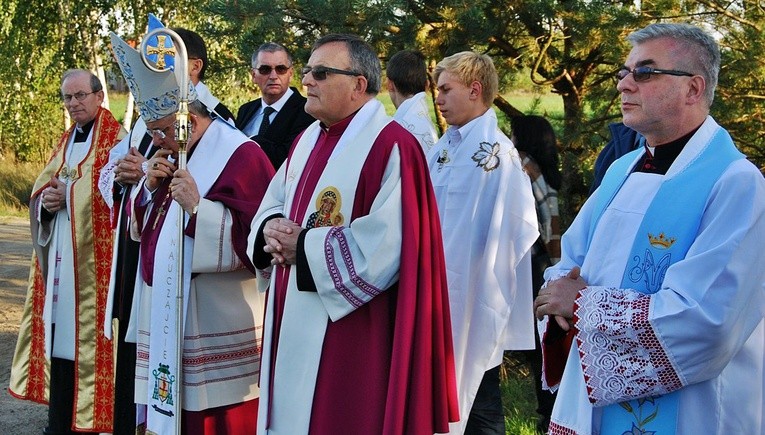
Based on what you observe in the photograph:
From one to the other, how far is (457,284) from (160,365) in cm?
142

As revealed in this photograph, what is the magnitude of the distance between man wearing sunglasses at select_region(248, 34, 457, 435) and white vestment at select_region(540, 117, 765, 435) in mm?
854

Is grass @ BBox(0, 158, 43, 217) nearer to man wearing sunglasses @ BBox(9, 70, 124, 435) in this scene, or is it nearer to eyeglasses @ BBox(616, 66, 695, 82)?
man wearing sunglasses @ BBox(9, 70, 124, 435)

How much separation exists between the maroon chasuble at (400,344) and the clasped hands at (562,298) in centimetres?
78

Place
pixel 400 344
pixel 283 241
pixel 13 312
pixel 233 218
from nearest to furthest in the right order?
pixel 400 344, pixel 283 241, pixel 233 218, pixel 13 312

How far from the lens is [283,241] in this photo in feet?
12.6

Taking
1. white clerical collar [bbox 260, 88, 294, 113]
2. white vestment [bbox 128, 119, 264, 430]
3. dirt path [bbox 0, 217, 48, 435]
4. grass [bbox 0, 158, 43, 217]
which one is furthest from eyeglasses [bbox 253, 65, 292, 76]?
grass [bbox 0, 158, 43, 217]

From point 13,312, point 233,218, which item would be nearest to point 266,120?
point 233,218

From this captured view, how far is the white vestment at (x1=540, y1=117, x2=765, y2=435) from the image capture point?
271 cm

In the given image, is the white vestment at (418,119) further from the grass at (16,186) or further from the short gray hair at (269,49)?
the grass at (16,186)

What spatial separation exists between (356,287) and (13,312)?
7.18m

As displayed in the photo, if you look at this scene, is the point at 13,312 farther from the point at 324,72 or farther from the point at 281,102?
the point at 324,72

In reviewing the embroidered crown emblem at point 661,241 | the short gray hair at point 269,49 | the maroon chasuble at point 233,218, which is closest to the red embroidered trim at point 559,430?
the embroidered crown emblem at point 661,241

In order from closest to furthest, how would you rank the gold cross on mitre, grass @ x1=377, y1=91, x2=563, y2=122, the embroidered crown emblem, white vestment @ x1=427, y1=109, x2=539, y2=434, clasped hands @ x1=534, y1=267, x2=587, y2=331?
the embroidered crown emblem, clasped hands @ x1=534, y1=267, x2=587, y2=331, the gold cross on mitre, white vestment @ x1=427, y1=109, x2=539, y2=434, grass @ x1=377, y1=91, x2=563, y2=122

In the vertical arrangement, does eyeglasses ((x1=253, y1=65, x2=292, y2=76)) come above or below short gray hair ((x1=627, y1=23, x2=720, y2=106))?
below
